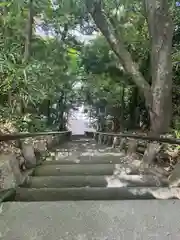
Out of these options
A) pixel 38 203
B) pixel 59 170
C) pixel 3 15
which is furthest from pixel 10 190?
pixel 3 15

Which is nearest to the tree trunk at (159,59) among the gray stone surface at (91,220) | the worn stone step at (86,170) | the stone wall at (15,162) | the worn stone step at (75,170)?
the worn stone step at (86,170)

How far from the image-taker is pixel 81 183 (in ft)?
8.75

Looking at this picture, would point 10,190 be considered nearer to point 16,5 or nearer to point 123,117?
point 16,5

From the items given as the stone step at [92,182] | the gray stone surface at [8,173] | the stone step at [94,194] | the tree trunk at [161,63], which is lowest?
the stone step at [92,182]

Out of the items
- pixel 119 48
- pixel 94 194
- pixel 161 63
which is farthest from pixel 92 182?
pixel 119 48

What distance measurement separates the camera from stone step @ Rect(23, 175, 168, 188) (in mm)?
2625

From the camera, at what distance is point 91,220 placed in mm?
1736

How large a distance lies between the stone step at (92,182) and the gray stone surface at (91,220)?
698mm

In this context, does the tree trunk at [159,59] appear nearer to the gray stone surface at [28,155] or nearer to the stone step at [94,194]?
the gray stone surface at [28,155]

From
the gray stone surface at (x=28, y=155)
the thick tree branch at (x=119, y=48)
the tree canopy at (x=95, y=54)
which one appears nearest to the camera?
the gray stone surface at (x=28, y=155)

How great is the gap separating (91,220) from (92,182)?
93 cm

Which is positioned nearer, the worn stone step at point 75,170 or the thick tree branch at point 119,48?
the worn stone step at point 75,170

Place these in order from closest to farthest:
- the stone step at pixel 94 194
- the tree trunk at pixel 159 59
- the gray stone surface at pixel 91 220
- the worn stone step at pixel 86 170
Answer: the gray stone surface at pixel 91 220, the stone step at pixel 94 194, the worn stone step at pixel 86 170, the tree trunk at pixel 159 59

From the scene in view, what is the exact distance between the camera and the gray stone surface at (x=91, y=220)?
5.19 feet
